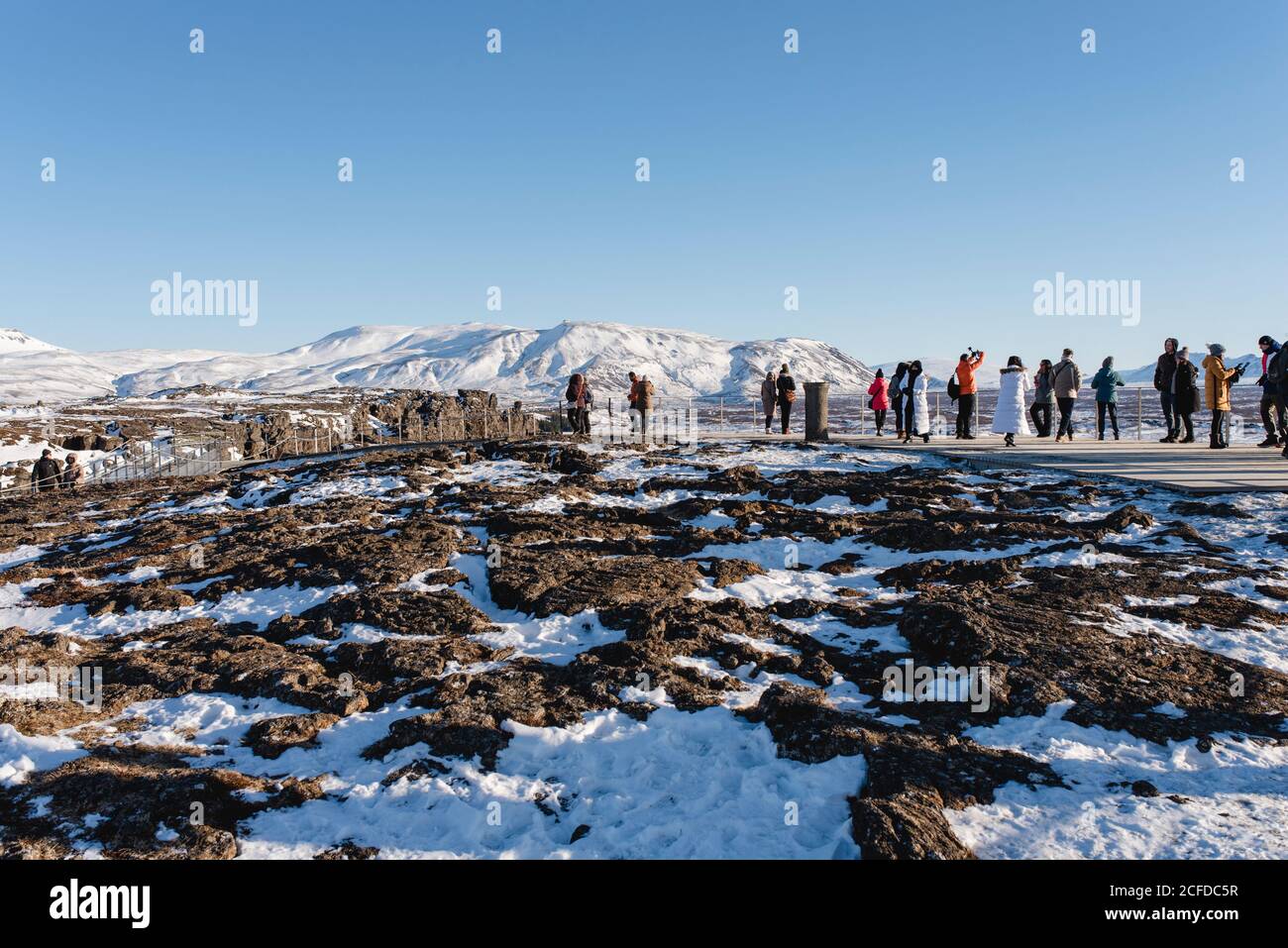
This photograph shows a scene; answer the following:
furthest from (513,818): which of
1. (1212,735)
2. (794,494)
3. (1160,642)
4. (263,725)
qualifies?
(794,494)

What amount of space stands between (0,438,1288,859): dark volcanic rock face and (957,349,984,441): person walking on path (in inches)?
229

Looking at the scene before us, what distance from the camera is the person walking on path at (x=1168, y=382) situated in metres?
16.1

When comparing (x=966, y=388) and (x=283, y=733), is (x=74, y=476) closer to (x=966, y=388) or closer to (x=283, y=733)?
(x=283, y=733)

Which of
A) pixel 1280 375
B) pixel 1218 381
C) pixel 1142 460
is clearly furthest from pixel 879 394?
pixel 1280 375

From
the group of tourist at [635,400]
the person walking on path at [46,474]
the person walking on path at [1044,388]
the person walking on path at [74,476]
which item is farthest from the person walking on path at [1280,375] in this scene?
the person walking on path at [46,474]

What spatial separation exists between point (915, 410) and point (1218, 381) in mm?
6694

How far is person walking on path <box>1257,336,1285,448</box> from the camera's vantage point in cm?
1396

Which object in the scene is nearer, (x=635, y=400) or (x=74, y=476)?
(x=635, y=400)

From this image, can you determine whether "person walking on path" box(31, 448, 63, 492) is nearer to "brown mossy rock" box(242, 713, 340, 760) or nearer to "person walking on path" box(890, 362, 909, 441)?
"brown mossy rock" box(242, 713, 340, 760)

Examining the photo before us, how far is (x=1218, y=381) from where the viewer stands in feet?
51.9

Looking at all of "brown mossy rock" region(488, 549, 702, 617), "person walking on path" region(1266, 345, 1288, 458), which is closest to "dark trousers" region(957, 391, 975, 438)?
"person walking on path" region(1266, 345, 1288, 458)

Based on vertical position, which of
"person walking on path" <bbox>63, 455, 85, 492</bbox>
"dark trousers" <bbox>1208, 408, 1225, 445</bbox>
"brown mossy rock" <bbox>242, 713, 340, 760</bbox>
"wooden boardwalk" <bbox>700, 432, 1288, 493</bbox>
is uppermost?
"dark trousers" <bbox>1208, 408, 1225, 445</bbox>
